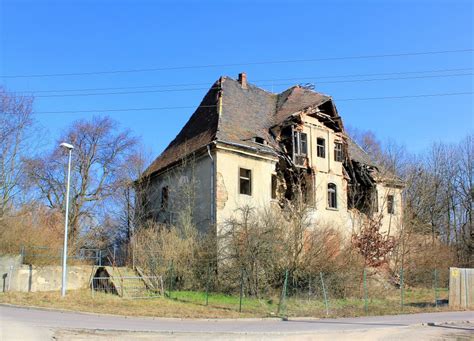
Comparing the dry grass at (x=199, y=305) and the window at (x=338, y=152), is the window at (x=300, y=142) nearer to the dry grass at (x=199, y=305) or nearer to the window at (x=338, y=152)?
the window at (x=338, y=152)

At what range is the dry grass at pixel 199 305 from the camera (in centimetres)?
1750

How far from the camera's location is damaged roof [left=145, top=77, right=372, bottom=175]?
29.0m

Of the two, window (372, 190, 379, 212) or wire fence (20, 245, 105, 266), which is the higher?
window (372, 190, 379, 212)

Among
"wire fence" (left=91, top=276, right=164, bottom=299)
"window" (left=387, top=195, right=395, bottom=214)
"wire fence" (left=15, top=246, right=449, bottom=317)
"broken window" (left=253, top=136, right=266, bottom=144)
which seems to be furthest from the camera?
"window" (left=387, top=195, right=395, bottom=214)

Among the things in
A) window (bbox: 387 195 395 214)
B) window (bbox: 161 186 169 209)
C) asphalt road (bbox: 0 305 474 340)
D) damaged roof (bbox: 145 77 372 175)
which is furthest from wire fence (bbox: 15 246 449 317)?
window (bbox: 387 195 395 214)

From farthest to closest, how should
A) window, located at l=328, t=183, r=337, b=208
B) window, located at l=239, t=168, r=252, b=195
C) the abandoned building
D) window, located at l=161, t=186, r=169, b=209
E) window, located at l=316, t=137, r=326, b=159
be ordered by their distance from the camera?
1. window, located at l=316, t=137, r=326, b=159
2. window, located at l=328, t=183, r=337, b=208
3. window, located at l=161, t=186, r=169, b=209
4. window, located at l=239, t=168, r=252, b=195
5. the abandoned building

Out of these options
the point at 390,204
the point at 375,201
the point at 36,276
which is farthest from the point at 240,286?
the point at 390,204

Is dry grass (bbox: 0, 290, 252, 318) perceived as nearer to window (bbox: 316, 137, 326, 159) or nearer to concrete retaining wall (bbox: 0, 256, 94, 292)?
concrete retaining wall (bbox: 0, 256, 94, 292)

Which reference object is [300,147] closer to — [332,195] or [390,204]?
[332,195]

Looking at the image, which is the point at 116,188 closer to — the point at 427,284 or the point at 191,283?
the point at 191,283

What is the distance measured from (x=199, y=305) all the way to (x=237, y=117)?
14420 mm

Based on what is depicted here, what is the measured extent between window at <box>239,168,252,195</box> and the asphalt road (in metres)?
12.1

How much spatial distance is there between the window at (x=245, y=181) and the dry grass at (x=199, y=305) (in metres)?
7.81

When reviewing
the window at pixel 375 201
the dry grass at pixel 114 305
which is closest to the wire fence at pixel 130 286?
the dry grass at pixel 114 305
